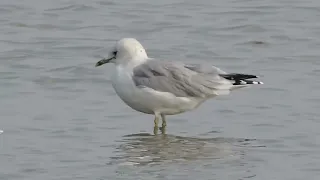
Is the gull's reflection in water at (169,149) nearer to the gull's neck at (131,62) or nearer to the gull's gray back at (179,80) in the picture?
the gull's gray back at (179,80)

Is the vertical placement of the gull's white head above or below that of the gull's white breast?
above

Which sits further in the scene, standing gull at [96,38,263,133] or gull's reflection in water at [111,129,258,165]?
standing gull at [96,38,263,133]

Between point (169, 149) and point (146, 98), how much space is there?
2.00 ft

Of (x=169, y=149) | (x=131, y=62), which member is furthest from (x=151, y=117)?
(x=169, y=149)

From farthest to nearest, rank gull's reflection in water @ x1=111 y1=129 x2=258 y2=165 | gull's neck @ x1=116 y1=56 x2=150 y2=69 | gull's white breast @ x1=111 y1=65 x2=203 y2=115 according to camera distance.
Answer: gull's neck @ x1=116 y1=56 x2=150 y2=69
gull's white breast @ x1=111 y1=65 x2=203 y2=115
gull's reflection in water @ x1=111 y1=129 x2=258 y2=165

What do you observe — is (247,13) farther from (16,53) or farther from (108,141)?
(108,141)

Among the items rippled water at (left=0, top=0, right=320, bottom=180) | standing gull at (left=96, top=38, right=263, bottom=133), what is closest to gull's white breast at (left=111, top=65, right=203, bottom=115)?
standing gull at (left=96, top=38, right=263, bottom=133)

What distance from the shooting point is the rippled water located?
8.14 metres

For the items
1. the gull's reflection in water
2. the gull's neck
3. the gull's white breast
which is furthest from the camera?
the gull's neck

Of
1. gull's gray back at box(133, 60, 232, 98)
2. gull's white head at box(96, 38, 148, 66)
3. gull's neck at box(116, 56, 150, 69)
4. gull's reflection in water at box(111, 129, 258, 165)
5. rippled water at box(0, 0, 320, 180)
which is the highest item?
gull's white head at box(96, 38, 148, 66)

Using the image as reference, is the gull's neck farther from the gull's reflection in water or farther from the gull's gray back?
the gull's reflection in water

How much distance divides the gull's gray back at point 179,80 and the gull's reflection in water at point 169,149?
418mm

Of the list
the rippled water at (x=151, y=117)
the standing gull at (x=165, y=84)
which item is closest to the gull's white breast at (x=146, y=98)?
the standing gull at (x=165, y=84)

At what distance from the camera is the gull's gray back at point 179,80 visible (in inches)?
368
